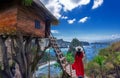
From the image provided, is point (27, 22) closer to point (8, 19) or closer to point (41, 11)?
point (8, 19)

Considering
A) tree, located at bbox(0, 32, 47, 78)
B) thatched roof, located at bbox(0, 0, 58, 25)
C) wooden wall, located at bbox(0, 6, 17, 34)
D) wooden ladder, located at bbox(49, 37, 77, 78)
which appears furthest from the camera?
wooden ladder, located at bbox(49, 37, 77, 78)

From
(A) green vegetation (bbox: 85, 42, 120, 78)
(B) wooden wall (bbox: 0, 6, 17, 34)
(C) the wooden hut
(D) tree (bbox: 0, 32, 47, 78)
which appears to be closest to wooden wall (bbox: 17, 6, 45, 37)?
(C) the wooden hut

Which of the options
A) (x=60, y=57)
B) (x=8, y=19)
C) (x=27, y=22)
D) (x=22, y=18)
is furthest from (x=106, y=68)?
(x=8, y=19)

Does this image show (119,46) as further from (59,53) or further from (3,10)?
(3,10)

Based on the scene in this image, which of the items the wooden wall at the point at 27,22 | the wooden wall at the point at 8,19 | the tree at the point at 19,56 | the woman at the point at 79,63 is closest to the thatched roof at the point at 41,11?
the wooden wall at the point at 27,22

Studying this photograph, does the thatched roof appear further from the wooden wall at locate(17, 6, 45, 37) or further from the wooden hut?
the wooden wall at locate(17, 6, 45, 37)

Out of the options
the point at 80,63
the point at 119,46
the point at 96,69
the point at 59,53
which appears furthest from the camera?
the point at 119,46

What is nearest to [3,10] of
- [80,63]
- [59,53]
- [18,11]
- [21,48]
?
[18,11]

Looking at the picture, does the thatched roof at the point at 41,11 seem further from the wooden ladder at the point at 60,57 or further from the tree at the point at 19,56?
the tree at the point at 19,56

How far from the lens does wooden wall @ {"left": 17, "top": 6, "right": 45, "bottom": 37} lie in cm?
1912

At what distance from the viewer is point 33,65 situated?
76.9 feet

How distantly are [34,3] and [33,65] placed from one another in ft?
19.5

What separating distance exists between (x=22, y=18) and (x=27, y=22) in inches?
37.1

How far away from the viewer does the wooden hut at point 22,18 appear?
1881cm
